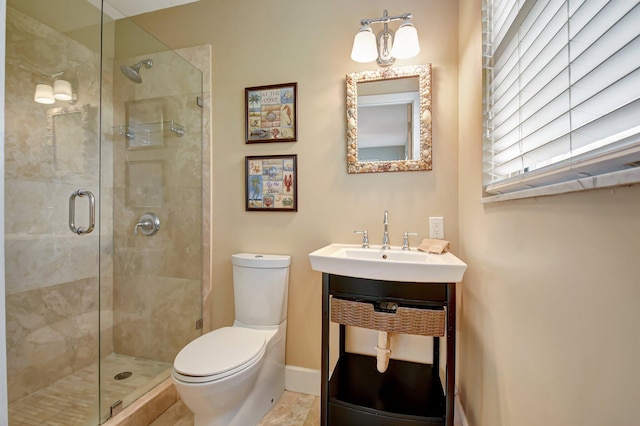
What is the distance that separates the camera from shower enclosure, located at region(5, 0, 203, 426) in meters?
1.43

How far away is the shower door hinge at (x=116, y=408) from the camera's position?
1366 millimetres

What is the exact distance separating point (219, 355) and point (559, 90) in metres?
1.53

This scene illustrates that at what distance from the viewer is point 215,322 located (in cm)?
190

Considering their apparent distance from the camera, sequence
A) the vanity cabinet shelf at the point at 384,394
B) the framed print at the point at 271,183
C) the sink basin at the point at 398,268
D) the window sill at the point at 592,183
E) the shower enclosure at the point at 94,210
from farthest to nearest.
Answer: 1. the framed print at the point at 271,183
2. the shower enclosure at the point at 94,210
3. the vanity cabinet shelf at the point at 384,394
4. the sink basin at the point at 398,268
5. the window sill at the point at 592,183

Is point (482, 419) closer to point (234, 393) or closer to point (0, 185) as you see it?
point (234, 393)

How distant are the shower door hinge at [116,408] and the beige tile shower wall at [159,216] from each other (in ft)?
1.38

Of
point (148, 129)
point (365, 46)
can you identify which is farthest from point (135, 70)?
point (365, 46)

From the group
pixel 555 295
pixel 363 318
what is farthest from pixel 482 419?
pixel 555 295

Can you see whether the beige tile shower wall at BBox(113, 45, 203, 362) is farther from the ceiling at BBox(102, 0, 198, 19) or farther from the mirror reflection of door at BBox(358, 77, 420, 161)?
the mirror reflection of door at BBox(358, 77, 420, 161)

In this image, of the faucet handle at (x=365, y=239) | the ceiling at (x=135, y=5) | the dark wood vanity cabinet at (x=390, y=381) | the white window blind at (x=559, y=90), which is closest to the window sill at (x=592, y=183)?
the white window blind at (x=559, y=90)

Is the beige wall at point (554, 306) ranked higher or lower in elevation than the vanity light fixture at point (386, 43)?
lower

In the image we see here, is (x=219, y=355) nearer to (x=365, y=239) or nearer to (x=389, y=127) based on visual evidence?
(x=365, y=239)

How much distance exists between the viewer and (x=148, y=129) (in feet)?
6.11

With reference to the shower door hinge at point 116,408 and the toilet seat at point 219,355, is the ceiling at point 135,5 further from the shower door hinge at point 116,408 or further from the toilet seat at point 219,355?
the shower door hinge at point 116,408
